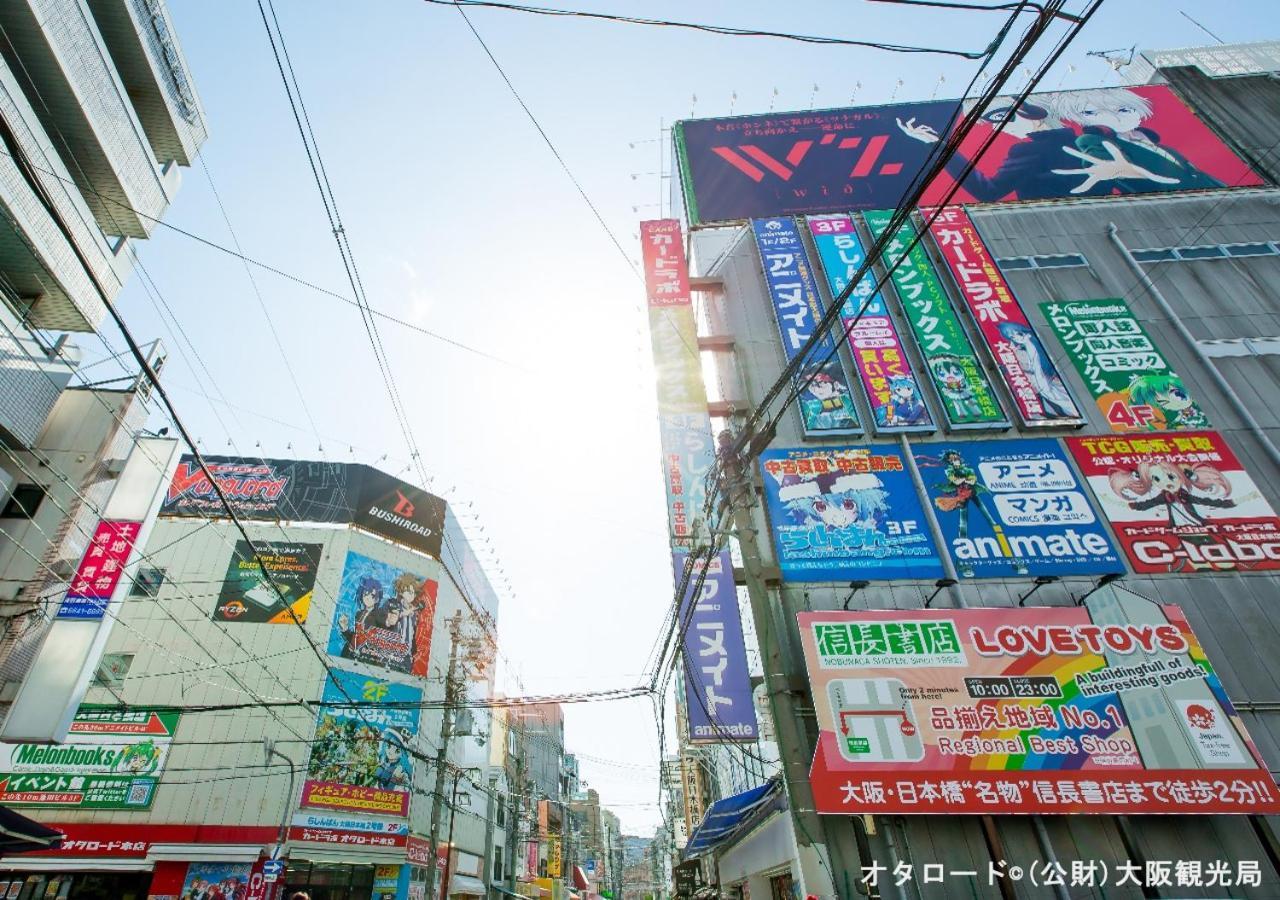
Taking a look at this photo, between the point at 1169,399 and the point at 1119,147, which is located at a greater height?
the point at 1119,147

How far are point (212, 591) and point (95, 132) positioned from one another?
16563 mm

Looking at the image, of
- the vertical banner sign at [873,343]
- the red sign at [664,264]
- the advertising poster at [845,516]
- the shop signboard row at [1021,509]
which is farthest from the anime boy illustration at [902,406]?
the red sign at [664,264]

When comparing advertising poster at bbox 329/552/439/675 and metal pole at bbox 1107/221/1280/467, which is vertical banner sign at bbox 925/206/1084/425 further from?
advertising poster at bbox 329/552/439/675

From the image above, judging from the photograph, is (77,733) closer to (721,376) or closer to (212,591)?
(212,591)

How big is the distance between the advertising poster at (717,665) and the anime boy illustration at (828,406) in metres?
4.19

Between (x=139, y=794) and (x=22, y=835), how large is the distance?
14.5 meters

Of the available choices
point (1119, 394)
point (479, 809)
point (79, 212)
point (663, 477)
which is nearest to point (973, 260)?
point (1119, 394)

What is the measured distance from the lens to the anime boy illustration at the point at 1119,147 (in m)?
19.8

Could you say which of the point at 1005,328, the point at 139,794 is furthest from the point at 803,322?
the point at 139,794

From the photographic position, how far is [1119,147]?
20.8 meters

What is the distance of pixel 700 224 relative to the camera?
63.2 feet

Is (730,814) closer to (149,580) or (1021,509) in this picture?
(1021,509)

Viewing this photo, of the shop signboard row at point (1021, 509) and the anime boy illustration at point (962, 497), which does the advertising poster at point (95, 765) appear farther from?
the anime boy illustration at point (962, 497)

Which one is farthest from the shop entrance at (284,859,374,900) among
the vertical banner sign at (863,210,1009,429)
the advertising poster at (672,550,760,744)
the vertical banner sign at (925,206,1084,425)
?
the vertical banner sign at (925,206,1084,425)
